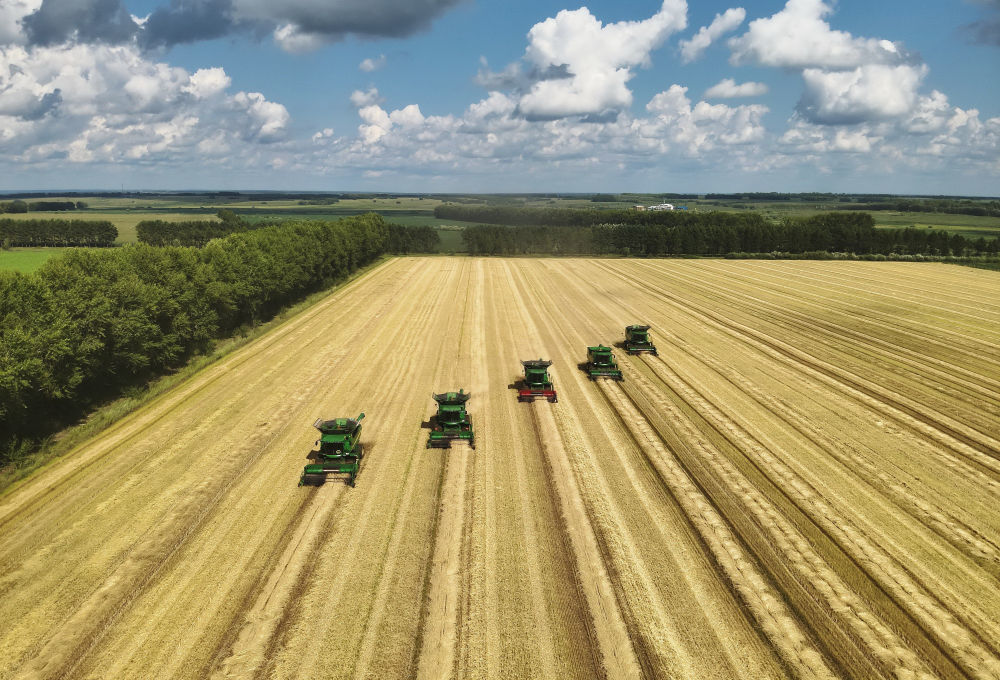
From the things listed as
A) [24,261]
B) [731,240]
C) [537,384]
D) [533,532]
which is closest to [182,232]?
[24,261]

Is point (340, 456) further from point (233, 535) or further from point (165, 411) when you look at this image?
point (165, 411)

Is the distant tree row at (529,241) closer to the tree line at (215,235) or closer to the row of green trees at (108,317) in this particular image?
the tree line at (215,235)

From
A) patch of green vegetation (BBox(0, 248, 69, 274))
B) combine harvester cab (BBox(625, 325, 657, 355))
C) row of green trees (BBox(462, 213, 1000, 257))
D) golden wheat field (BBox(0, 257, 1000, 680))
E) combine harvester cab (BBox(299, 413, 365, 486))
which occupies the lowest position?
golden wheat field (BBox(0, 257, 1000, 680))

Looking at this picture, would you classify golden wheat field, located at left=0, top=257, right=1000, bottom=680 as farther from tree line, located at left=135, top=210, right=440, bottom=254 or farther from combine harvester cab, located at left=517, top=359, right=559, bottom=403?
tree line, located at left=135, top=210, right=440, bottom=254

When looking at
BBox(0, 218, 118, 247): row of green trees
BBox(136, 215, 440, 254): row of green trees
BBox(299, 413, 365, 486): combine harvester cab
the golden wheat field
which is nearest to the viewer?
the golden wheat field

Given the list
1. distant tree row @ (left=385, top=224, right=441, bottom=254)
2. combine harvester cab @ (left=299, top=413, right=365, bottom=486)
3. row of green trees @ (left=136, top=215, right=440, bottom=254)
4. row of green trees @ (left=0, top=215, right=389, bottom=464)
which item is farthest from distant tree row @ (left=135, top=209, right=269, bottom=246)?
combine harvester cab @ (left=299, top=413, right=365, bottom=486)

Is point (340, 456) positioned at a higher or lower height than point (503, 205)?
lower

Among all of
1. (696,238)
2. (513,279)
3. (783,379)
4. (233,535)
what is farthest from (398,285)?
(696,238)
